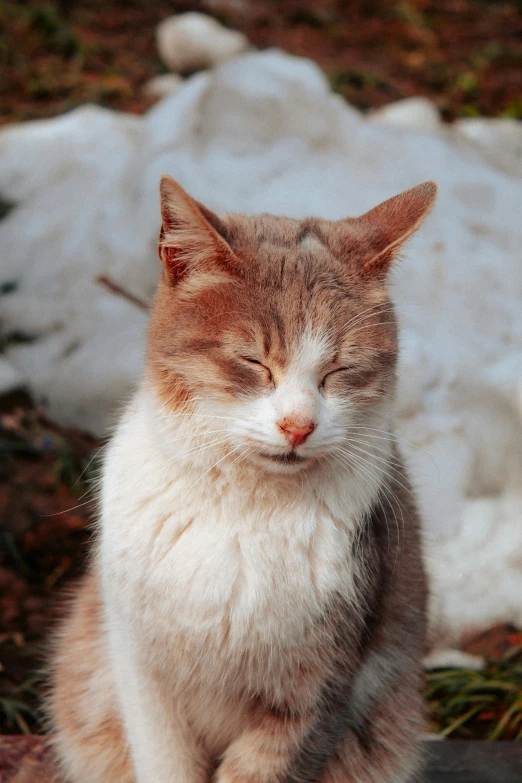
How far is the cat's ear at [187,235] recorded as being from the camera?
1876mm

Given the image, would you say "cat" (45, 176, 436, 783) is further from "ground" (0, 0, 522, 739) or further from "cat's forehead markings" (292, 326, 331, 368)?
"ground" (0, 0, 522, 739)

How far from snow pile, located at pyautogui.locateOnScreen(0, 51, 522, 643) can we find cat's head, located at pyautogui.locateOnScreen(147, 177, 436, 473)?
170 cm

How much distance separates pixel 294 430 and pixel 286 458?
0.10m

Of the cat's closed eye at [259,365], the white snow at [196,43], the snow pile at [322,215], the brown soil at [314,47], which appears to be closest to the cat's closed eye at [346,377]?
the cat's closed eye at [259,365]

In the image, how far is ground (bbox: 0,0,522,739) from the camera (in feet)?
10.2

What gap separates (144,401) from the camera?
6.87 feet

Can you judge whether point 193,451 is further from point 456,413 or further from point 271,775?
point 456,413

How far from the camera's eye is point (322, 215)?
4.25m

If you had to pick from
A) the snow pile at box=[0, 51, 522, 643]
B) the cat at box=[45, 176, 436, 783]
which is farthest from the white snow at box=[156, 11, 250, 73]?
the cat at box=[45, 176, 436, 783]

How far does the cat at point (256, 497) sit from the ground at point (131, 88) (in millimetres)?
1040

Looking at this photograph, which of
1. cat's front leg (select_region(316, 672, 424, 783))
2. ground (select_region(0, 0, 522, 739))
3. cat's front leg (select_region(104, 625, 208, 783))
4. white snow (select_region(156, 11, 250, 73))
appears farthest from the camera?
white snow (select_region(156, 11, 250, 73))

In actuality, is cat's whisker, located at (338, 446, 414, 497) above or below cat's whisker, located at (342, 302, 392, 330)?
below

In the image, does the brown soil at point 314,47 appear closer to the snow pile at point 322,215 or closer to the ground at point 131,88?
the ground at point 131,88

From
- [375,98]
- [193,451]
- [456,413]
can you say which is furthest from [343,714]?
[375,98]
